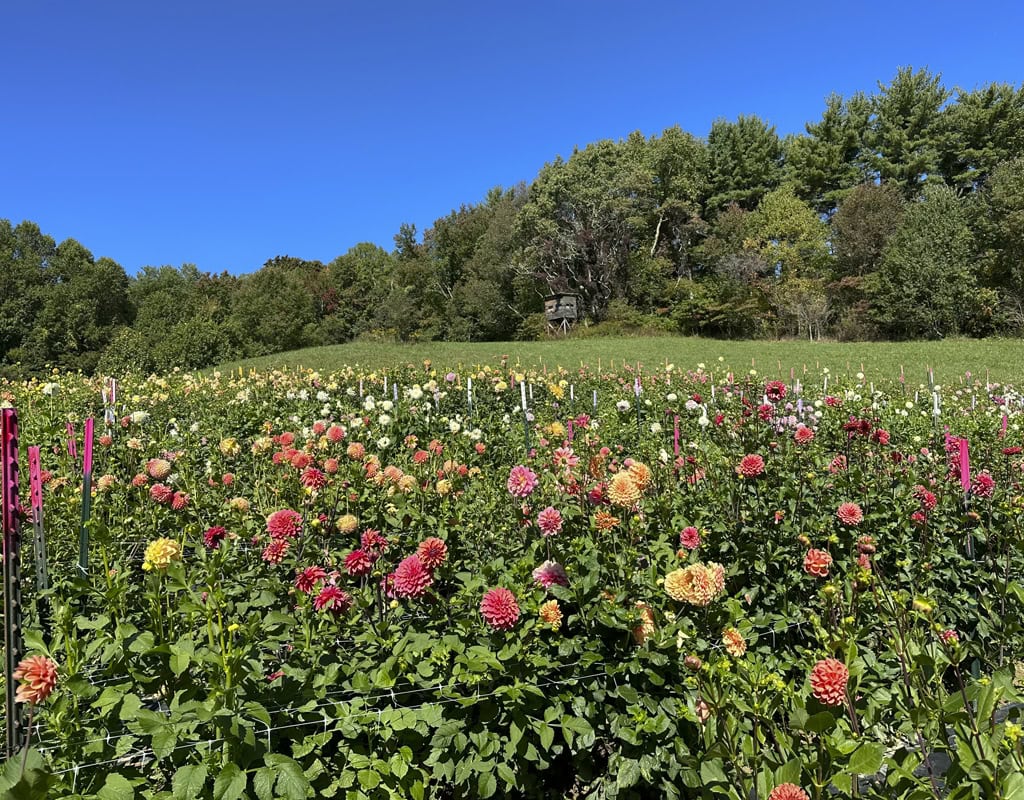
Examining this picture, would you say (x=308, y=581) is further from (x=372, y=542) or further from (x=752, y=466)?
(x=752, y=466)

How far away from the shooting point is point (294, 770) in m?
1.05

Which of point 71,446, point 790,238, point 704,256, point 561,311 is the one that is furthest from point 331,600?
point 704,256

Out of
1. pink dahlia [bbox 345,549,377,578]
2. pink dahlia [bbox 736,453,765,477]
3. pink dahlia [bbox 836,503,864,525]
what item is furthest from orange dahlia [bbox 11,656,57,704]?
pink dahlia [bbox 836,503,864,525]

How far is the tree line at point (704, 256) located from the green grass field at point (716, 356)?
14.7ft

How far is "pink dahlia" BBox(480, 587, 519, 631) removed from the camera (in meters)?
1.36

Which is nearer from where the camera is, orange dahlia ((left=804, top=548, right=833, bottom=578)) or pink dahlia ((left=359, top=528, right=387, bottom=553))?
orange dahlia ((left=804, top=548, right=833, bottom=578))

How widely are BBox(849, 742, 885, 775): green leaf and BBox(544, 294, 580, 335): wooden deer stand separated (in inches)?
1203

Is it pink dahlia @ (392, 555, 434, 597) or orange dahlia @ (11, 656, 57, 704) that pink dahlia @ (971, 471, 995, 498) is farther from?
orange dahlia @ (11, 656, 57, 704)

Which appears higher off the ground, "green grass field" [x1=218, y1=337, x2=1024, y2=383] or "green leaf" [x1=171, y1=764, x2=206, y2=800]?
"green grass field" [x1=218, y1=337, x2=1024, y2=383]

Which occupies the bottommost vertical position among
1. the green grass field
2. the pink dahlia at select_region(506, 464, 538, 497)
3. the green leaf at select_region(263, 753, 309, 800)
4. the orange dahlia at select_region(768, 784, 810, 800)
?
the green leaf at select_region(263, 753, 309, 800)

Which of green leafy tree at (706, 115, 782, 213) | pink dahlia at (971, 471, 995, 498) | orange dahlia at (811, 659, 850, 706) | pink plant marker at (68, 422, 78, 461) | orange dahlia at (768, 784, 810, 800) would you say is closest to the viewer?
orange dahlia at (768, 784, 810, 800)

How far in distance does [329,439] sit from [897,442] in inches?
144

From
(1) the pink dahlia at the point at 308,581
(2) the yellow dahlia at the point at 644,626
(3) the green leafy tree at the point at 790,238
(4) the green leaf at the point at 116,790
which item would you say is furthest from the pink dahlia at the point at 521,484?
(3) the green leafy tree at the point at 790,238

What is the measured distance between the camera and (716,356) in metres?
18.4
